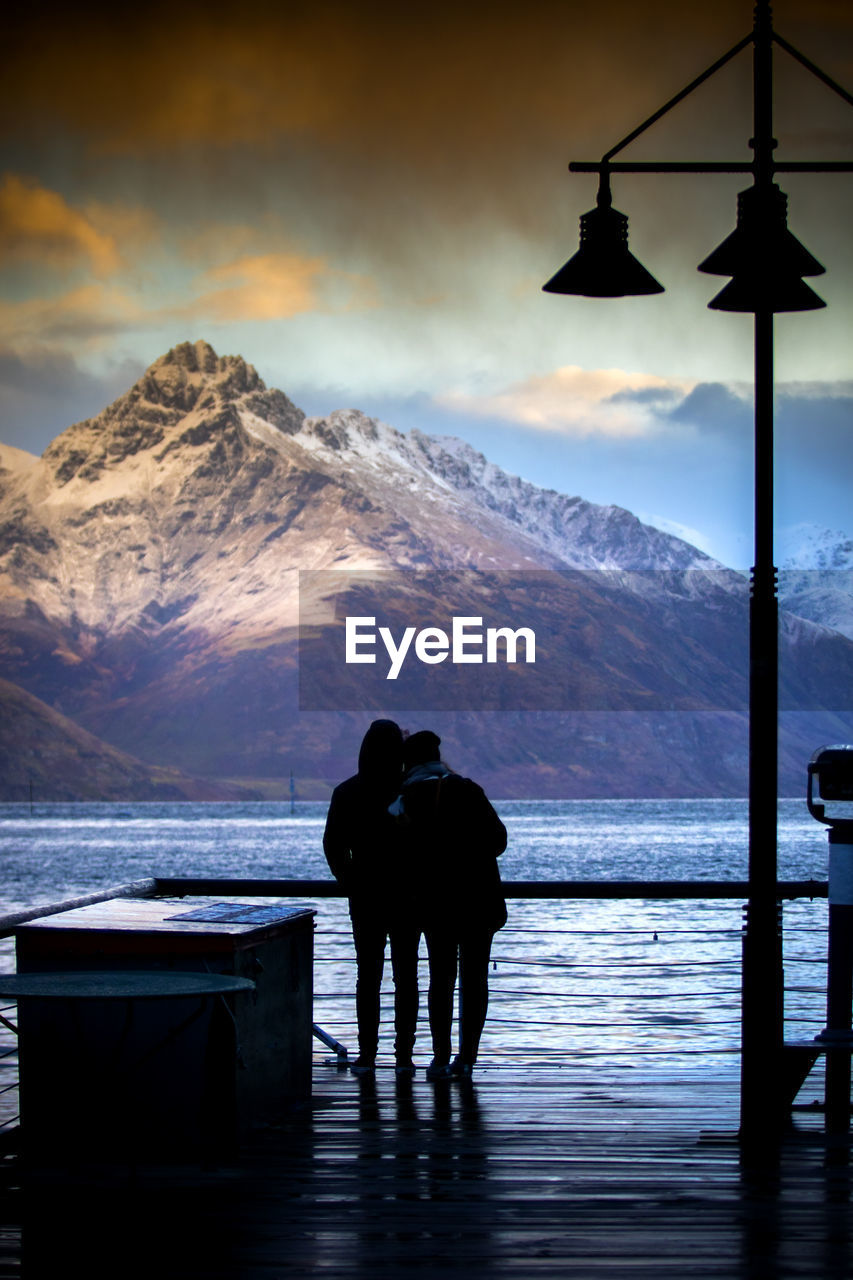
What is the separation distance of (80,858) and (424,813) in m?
102

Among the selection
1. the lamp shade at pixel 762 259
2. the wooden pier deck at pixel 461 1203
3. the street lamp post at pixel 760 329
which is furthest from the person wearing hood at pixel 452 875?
the lamp shade at pixel 762 259

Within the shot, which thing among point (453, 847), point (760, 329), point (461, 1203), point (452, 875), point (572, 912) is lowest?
point (572, 912)

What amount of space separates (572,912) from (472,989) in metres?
45.2

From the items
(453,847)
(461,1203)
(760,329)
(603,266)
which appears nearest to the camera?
(461,1203)

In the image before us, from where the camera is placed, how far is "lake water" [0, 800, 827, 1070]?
13711mm

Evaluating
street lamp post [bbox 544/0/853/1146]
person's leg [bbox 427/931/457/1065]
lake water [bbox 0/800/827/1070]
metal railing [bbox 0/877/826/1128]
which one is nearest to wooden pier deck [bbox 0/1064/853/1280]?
street lamp post [bbox 544/0/853/1146]

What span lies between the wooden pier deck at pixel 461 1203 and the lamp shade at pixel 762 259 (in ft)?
9.41

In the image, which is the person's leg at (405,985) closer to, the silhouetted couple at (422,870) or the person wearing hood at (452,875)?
the silhouetted couple at (422,870)

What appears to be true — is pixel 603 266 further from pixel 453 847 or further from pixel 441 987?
pixel 441 987

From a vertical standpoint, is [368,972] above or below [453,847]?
below

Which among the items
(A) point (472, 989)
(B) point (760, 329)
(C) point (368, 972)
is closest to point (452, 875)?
(A) point (472, 989)

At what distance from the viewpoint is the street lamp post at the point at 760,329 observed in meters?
5.23

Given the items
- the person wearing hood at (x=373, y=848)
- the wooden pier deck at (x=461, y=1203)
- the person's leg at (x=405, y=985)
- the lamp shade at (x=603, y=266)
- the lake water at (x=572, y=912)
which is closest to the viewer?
the wooden pier deck at (x=461, y=1203)

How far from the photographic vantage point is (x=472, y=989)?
6453 millimetres
